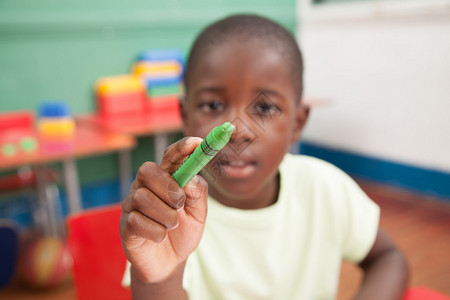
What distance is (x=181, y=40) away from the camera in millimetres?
2982

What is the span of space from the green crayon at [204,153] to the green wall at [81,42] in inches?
93.4

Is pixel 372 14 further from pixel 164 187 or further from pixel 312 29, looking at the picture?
pixel 164 187

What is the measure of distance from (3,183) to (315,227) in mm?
1727

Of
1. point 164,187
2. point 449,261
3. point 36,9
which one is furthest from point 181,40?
point 164,187

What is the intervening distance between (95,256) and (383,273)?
1.62 feet

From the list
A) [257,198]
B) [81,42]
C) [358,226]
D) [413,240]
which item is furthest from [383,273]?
[81,42]

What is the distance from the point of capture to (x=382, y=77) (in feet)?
9.62

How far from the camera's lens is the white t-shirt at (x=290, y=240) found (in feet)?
2.15

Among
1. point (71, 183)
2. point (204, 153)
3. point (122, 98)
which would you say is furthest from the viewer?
point (122, 98)

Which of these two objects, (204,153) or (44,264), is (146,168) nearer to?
Result: (204,153)

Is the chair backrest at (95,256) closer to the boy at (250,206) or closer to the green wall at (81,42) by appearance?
the boy at (250,206)

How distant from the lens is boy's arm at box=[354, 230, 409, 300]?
2.23ft

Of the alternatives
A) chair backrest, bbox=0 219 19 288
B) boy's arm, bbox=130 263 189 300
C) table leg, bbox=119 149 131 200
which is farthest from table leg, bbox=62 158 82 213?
boy's arm, bbox=130 263 189 300

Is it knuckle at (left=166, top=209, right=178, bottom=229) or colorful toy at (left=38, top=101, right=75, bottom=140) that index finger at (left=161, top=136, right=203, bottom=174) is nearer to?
knuckle at (left=166, top=209, right=178, bottom=229)
